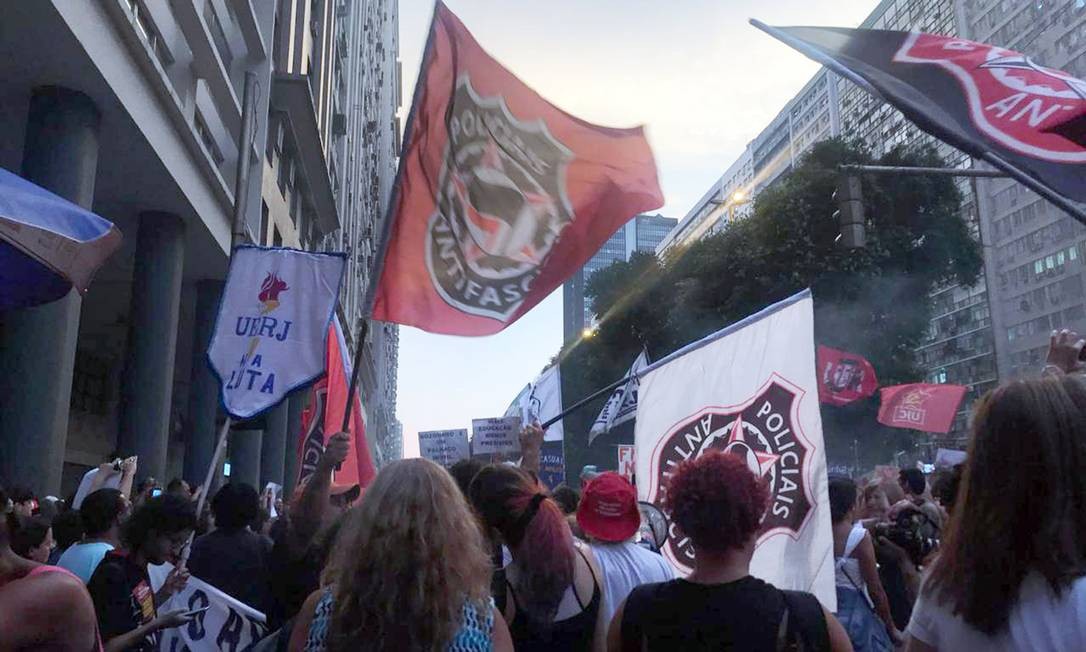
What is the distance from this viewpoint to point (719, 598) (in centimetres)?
259

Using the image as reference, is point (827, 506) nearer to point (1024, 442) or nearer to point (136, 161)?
point (1024, 442)

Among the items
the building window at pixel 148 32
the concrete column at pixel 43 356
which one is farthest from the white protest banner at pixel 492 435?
the building window at pixel 148 32

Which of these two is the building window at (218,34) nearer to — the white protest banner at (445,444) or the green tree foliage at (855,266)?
the white protest banner at (445,444)

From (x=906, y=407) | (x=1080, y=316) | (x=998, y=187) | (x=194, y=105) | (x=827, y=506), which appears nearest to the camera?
(x=827, y=506)

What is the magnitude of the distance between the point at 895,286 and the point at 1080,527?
29.9m

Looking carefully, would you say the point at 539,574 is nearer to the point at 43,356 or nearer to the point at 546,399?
the point at 43,356

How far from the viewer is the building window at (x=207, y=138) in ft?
46.4

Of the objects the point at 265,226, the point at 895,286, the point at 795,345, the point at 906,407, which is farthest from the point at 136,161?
the point at 895,286

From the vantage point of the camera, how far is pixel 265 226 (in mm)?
19328

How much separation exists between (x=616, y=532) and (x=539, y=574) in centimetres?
66

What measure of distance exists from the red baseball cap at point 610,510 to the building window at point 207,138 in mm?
11675

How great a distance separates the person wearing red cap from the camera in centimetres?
367

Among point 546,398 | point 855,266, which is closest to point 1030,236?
point 855,266

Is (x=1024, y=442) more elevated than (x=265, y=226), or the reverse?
(x=265, y=226)
